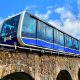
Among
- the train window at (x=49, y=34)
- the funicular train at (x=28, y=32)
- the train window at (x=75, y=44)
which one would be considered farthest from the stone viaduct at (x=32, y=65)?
the train window at (x=75, y=44)

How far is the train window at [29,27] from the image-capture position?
1546 centimetres

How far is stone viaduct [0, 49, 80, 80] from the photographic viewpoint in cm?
1163

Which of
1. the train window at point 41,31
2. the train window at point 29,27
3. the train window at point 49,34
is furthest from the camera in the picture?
the train window at point 49,34

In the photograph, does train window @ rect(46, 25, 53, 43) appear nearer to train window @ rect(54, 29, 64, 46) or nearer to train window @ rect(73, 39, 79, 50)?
train window @ rect(54, 29, 64, 46)

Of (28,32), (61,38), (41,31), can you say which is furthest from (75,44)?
(28,32)

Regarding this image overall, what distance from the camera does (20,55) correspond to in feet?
41.1

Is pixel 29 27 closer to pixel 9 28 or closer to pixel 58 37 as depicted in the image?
pixel 9 28

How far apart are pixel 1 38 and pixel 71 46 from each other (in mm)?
8650

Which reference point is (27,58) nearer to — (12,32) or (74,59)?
(12,32)

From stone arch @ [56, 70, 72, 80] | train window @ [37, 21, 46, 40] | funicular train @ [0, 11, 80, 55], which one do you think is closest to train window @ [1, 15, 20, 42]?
funicular train @ [0, 11, 80, 55]

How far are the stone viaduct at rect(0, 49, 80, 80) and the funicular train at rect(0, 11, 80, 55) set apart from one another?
49.3 inches

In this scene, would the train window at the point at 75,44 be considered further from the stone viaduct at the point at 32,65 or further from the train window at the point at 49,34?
the train window at the point at 49,34

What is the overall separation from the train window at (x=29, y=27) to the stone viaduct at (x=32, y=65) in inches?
68.0

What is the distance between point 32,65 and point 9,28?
3994mm
